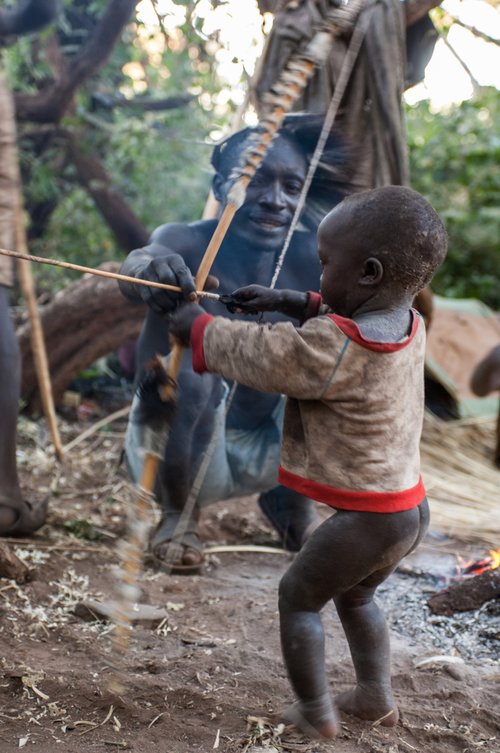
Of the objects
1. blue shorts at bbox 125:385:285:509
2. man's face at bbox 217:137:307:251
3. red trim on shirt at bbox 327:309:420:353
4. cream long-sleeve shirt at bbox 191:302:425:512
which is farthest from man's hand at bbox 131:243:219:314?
blue shorts at bbox 125:385:285:509

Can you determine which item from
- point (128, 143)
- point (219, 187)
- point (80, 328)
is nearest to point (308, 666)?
point (219, 187)

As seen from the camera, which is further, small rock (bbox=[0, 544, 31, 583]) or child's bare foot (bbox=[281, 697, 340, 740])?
small rock (bbox=[0, 544, 31, 583])

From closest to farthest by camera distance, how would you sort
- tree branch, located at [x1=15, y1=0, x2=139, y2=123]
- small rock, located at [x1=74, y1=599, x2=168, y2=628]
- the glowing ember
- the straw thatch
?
small rock, located at [x1=74, y1=599, x2=168, y2=628] < the glowing ember < the straw thatch < tree branch, located at [x1=15, y1=0, x2=139, y2=123]

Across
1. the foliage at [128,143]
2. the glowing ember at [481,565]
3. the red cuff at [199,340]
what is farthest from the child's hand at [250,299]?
the foliage at [128,143]

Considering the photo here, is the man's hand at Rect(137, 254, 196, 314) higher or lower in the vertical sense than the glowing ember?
higher

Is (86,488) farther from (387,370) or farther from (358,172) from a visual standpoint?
(387,370)

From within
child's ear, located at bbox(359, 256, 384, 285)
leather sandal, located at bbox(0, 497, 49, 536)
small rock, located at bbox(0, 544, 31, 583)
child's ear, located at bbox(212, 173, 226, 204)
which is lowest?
leather sandal, located at bbox(0, 497, 49, 536)

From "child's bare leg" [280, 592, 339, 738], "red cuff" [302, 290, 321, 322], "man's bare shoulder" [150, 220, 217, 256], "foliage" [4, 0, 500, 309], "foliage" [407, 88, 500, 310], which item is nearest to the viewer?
"child's bare leg" [280, 592, 339, 738]

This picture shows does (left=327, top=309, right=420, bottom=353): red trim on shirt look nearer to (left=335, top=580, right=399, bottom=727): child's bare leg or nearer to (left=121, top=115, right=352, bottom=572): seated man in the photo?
(left=335, top=580, right=399, bottom=727): child's bare leg

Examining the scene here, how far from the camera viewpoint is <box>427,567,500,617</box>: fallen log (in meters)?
Answer: 2.67

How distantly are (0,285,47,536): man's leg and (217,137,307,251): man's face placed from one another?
893 millimetres

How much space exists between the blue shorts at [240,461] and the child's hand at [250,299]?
1172mm

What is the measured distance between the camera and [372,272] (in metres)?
1.73

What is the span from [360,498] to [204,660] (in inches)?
31.4
